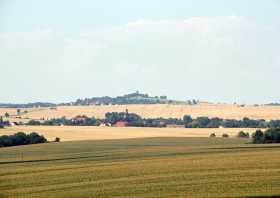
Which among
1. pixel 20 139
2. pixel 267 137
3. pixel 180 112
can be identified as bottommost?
pixel 20 139

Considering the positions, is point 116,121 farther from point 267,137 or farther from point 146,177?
point 146,177

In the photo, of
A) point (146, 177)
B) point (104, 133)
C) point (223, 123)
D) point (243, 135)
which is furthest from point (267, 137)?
point (223, 123)

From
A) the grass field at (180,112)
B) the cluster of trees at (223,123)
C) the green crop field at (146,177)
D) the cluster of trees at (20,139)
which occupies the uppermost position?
the grass field at (180,112)

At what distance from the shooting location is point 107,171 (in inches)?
1802

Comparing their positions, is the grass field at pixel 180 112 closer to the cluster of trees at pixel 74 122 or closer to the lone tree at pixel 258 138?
the cluster of trees at pixel 74 122

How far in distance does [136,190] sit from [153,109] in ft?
497

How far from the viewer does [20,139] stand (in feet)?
311

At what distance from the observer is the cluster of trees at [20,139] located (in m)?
93.1

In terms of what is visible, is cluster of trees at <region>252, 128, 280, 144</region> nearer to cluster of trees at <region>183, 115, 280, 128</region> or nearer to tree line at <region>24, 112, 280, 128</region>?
tree line at <region>24, 112, 280, 128</region>

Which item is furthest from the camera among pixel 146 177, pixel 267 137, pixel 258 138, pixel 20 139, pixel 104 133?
pixel 104 133

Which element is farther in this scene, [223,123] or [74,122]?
[74,122]

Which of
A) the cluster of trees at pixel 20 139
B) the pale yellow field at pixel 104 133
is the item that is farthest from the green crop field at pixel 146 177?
the pale yellow field at pixel 104 133

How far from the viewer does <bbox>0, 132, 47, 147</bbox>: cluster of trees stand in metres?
93.1

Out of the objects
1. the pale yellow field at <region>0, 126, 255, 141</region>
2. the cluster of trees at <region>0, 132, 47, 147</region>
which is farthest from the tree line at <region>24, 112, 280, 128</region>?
the cluster of trees at <region>0, 132, 47, 147</region>
